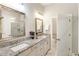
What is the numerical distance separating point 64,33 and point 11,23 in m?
0.87

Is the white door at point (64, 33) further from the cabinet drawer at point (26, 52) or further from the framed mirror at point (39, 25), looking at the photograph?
the cabinet drawer at point (26, 52)

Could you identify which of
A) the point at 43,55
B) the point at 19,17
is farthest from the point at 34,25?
the point at 43,55

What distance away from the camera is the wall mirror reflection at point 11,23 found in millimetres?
1573

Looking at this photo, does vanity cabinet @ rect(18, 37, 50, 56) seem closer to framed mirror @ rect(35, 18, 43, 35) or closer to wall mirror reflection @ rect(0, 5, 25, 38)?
framed mirror @ rect(35, 18, 43, 35)

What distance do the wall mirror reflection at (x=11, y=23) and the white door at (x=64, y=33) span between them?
1.96 ft

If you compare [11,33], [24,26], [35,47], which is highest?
[24,26]

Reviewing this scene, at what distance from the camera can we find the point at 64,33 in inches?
70.6

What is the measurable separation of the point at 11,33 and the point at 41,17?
0.54m

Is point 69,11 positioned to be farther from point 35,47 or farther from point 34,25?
point 35,47

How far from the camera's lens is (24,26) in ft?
5.81

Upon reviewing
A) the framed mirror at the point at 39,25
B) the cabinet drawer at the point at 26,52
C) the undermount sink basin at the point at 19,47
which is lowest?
the cabinet drawer at the point at 26,52

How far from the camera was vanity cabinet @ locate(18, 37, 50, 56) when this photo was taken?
1.63m

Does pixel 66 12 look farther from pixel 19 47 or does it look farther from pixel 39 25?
pixel 19 47

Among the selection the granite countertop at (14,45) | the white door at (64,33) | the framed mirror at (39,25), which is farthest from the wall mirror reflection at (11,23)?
the white door at (64,33)
